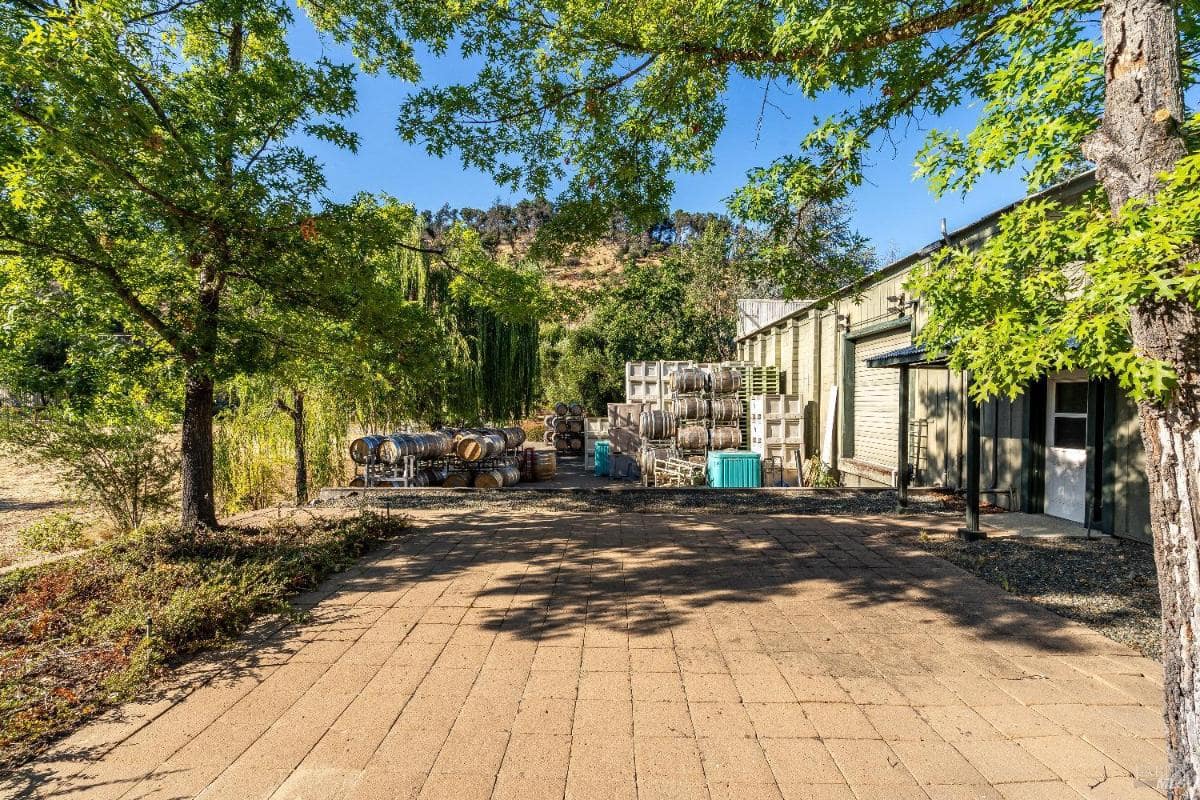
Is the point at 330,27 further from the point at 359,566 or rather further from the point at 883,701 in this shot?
the point at 883,701

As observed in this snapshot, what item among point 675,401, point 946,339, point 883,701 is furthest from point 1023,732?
point 675,401

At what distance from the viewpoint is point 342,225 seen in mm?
5918

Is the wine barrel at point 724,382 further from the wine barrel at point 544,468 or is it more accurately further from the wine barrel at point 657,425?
the wine barrel at point 544,468

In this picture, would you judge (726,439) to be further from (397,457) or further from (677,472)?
(397,457)

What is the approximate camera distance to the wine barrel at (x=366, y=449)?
1107 centimetres

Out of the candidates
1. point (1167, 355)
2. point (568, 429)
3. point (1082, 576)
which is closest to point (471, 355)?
point (568, 429)

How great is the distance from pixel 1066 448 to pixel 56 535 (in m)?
12.9

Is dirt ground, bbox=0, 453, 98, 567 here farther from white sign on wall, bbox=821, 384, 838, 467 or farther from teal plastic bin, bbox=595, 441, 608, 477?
white sign on wall, bbox=821, 384, 838, 467

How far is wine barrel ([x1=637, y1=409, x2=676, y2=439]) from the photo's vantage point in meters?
14.6

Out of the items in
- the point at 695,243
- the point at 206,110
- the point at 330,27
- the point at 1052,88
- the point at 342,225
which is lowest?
the point at 1052,88

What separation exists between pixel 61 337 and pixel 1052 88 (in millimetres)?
7945

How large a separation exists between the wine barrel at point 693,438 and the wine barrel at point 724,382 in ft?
5.21

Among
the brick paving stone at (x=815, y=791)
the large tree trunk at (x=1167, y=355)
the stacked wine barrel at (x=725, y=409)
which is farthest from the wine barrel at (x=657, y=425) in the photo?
the large tree trunk at (x=1167, y=355)

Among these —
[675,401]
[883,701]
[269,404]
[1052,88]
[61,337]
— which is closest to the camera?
[1052,88]
